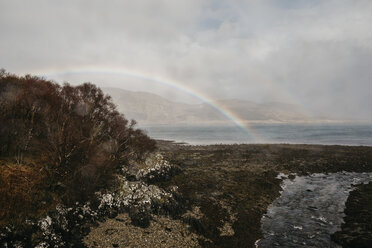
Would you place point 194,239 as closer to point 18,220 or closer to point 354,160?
point 18,220

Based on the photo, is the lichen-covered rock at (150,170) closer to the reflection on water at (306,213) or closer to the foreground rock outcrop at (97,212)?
the foreground rock outcrop at (97,212)

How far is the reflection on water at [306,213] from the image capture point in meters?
15.3

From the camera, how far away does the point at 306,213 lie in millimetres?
19672

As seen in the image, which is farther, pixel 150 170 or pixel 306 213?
pixel 150 170

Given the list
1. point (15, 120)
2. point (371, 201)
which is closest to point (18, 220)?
point (15, 120)

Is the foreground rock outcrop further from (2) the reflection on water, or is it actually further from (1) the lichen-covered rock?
(2) the reflection on water

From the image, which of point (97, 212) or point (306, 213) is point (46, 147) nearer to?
point (97, 212)

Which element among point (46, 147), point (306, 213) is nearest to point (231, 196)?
point (306, 213)

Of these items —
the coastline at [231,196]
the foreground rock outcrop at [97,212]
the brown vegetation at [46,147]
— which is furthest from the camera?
the coastline at [231,196]

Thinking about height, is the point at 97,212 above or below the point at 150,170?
below

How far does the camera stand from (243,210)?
19.9m

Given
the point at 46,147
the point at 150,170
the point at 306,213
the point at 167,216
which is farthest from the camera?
the point at 150,170

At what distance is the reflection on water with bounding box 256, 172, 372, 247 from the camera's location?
15.3 m

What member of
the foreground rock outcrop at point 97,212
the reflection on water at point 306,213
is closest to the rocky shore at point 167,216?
the foreground rock outcrop at point 97,212
